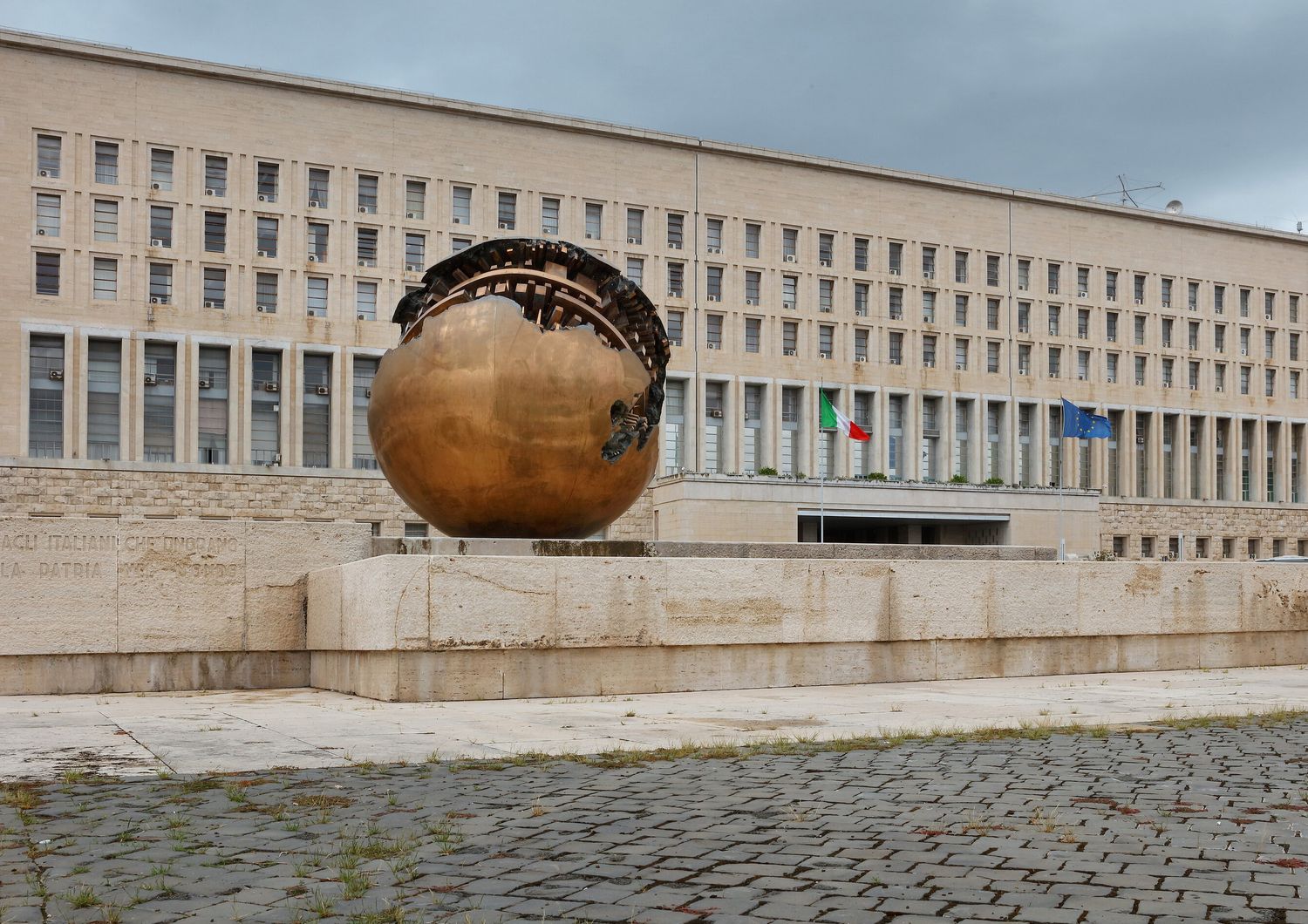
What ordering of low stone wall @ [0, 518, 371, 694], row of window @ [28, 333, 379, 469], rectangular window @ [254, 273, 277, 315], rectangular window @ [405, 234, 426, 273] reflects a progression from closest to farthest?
low stone wall @ [0, 518, 371, 694] → row of window @ [28, 333, 379, 469] → rectangular window @ [254, 273, 277, 315] → rectangular window @ [405, 234, 426, 273]

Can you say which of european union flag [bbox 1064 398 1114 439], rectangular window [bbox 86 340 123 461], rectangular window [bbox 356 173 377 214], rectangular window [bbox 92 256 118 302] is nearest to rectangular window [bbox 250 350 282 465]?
rectangular window [bbox 86 340 123 461]

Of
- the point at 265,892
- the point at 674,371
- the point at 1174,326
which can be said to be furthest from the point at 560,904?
the point at 1174,326

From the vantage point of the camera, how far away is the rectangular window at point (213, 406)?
53.7m

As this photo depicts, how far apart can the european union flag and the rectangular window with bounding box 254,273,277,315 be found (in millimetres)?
31888

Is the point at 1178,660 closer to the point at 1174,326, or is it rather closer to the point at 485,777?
the point at 485,777

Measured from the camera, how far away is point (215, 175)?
5400cm

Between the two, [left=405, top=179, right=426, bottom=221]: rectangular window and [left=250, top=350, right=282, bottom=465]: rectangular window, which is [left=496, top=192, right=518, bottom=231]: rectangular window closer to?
[left=405, top=179, right=426, bottom=221]: rectangular window

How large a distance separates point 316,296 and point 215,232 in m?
4.70

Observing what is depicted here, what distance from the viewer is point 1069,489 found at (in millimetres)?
61250

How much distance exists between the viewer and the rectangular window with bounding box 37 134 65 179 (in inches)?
2010

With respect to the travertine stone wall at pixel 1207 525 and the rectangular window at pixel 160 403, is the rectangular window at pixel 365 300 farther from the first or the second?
the travertine stone wall at pixel 1207 525

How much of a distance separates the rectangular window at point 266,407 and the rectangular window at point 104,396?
5140mm

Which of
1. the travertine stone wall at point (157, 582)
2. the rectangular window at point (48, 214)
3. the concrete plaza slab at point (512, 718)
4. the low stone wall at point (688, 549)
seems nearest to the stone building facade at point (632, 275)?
the rectangular window at point (48, 214)

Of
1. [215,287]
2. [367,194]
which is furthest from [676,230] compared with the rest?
[215,287]
